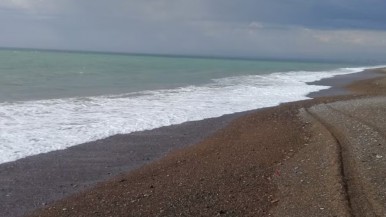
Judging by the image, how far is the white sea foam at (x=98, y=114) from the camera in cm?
1281

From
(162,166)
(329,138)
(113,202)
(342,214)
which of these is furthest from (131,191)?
(329,138)

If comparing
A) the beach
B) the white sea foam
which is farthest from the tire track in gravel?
the white sea foam

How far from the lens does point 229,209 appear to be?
296 inches

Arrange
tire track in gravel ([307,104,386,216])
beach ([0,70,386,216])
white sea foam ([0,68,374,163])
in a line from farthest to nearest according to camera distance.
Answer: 1. white sea foam ([0,68,374,163])
2. beach ([0,70,386,216])
3. tire track in gravel ([307,104,386,216])

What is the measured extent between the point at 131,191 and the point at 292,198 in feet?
7.89

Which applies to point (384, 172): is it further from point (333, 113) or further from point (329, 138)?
point (333, 113)

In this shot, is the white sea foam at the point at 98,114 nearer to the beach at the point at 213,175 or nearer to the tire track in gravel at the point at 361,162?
the beach at the point at 213,175

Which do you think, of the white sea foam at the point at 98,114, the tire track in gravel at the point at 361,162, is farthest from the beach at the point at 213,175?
the white sea foam at the point at 98,114

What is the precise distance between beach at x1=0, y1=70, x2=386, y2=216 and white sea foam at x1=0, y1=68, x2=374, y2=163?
2.55 ft

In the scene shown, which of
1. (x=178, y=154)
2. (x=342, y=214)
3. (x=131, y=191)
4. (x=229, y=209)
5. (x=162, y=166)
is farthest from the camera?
(x=178, y=154)

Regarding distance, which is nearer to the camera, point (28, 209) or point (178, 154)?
point (28, 209)

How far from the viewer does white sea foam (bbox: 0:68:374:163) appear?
1281cm

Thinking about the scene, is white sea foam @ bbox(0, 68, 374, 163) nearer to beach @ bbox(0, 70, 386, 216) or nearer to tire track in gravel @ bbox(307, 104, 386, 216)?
beach @ bbox(0, 70, 386, 216)

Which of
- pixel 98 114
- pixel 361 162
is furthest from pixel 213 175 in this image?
pixel 98 114
